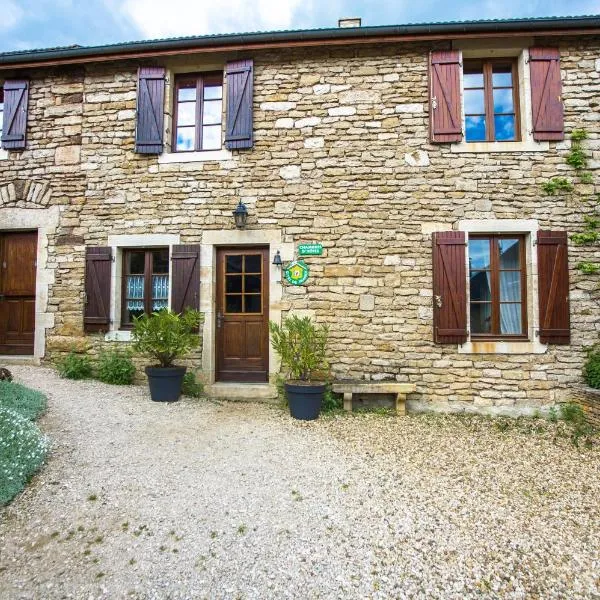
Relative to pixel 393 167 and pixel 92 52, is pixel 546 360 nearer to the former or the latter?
pixel 393 167

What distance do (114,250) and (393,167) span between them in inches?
168

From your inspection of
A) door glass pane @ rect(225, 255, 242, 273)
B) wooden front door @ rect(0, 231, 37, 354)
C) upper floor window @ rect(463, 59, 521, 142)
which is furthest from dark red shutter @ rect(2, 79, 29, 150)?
upper floor window @ rect(463, 59, 521, 142)

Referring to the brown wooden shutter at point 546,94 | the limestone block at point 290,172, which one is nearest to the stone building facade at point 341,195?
the limestone block at point 290,172

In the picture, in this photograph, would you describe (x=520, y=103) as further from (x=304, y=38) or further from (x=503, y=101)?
(x=304, y=38)

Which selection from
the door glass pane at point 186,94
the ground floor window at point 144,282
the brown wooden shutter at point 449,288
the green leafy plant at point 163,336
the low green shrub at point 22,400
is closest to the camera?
the low green shrub at point 22,400

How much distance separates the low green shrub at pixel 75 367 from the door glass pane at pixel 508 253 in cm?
608

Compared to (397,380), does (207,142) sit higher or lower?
higher

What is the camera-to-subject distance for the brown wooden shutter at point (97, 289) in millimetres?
5387

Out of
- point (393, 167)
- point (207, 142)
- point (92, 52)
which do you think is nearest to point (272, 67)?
point (207, 142)

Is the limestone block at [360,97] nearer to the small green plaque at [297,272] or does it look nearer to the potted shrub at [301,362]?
the small green plaque at [297,272]

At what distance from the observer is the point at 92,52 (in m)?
5.39

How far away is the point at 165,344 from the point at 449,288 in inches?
149

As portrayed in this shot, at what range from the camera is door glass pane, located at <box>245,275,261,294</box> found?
5.39 m

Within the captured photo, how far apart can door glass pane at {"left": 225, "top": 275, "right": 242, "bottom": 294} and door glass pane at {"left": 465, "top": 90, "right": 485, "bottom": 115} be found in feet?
13.3
